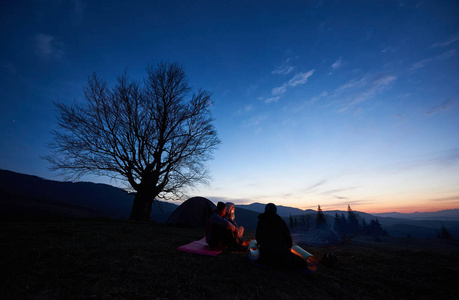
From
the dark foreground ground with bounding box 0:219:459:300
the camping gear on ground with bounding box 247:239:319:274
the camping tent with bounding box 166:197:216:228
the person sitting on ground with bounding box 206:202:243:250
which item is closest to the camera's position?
the dark foreground ground with bounding box 0:219:459:300

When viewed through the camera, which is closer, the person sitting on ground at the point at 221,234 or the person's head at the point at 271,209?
the person's head at the point at 271,209

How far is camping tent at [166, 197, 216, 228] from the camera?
12430 mm

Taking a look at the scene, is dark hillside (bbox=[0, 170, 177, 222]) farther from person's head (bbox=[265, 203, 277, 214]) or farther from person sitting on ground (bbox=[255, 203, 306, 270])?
person's head (bbox=[265, 203, 277, 214])

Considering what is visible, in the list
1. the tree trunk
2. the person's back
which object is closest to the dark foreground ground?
the person's back

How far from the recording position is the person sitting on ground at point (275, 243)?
13.4ft

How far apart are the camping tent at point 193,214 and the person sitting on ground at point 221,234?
24.3 feet

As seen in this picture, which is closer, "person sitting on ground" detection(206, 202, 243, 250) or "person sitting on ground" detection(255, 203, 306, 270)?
"person sitting on ground" detection(255, 203, 306, 270)

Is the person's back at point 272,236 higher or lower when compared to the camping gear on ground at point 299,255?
higher

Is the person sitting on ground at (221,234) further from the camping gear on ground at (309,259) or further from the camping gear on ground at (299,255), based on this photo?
the camping gear on ground at (309,259)

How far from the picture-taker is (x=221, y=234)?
5.57m

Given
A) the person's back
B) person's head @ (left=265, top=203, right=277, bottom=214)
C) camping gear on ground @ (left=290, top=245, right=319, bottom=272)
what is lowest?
camping gear on ground @ (left=290, top=245, right=319, bottom=272)

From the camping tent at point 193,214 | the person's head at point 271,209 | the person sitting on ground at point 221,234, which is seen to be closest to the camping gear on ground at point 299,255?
the person's head at point 271,209

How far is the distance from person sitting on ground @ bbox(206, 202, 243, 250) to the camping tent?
7.41 metres

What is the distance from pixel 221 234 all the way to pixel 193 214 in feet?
25.4
